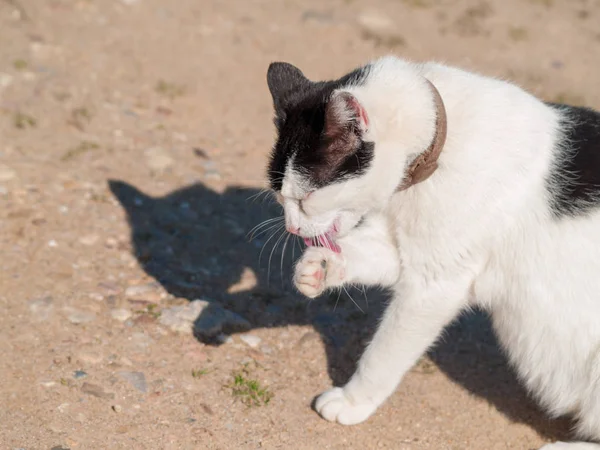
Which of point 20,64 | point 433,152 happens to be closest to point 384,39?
point 20,64

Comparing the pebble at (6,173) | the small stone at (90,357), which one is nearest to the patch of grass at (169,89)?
the pebble at (6,173)

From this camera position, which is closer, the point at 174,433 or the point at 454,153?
the point at 454,153

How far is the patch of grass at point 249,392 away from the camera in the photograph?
345 cm

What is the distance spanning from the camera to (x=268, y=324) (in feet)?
13.1

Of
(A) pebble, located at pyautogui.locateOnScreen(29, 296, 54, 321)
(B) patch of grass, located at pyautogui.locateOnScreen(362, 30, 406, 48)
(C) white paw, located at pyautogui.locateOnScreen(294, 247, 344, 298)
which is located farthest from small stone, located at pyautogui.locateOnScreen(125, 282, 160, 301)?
(B) patch of grass, located at pyautogui.locateOnScreen(362, 30, 406, 48)

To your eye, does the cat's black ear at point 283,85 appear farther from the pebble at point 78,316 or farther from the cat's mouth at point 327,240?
the pebble at point 78,316

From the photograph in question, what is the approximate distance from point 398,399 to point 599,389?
921 mm

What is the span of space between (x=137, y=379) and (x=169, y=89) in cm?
303

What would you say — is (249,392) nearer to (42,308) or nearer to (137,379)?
(137,379)

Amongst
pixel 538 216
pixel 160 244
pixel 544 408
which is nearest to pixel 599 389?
pixel 544 408

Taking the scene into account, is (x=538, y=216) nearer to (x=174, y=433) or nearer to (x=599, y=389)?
(x=599, y=389)

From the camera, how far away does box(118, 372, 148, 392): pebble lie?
3439 millimetres

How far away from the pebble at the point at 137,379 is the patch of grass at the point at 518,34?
519 centimetres

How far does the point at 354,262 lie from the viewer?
3.33 m
